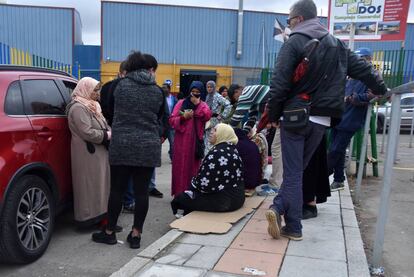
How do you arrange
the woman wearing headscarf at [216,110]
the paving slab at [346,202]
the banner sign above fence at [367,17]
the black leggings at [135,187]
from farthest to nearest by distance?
the banner sign above fence at [367,17]
the woman wearing headscarf at [216,110]
the paving slab at [346,202]
the black leggings at [135,187]

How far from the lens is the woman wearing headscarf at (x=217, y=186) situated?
15.7 ft

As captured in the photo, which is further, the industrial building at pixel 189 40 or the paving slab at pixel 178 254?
the industrial building at pixel 189 40

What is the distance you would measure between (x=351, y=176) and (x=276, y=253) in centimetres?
404

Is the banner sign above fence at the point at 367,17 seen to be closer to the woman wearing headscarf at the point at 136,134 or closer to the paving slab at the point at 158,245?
the woman wearing headscarf at the point at 136,134

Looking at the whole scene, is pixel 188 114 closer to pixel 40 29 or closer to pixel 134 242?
pixel 134 242

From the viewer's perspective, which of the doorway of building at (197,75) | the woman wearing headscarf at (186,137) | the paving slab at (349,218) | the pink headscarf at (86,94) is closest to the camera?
the paving slab at (349,218)

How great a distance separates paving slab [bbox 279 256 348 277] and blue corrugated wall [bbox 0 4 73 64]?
22686 mm

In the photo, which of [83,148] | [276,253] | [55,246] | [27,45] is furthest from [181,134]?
[27,45]

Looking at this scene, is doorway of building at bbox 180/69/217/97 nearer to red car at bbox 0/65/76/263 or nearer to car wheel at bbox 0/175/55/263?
red car at bbox 0/65/76/263

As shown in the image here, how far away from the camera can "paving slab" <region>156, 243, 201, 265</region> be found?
3.44 metres

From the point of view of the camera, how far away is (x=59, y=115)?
14.8ft

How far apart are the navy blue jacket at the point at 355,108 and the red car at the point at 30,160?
3.51 meters

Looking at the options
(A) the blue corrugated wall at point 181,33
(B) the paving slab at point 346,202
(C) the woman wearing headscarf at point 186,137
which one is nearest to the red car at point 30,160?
(C) the woman wearing headscarf at point 186,137

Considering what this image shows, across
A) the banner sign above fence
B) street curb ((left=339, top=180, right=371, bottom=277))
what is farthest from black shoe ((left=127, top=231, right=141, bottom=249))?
the banner sign above fence
